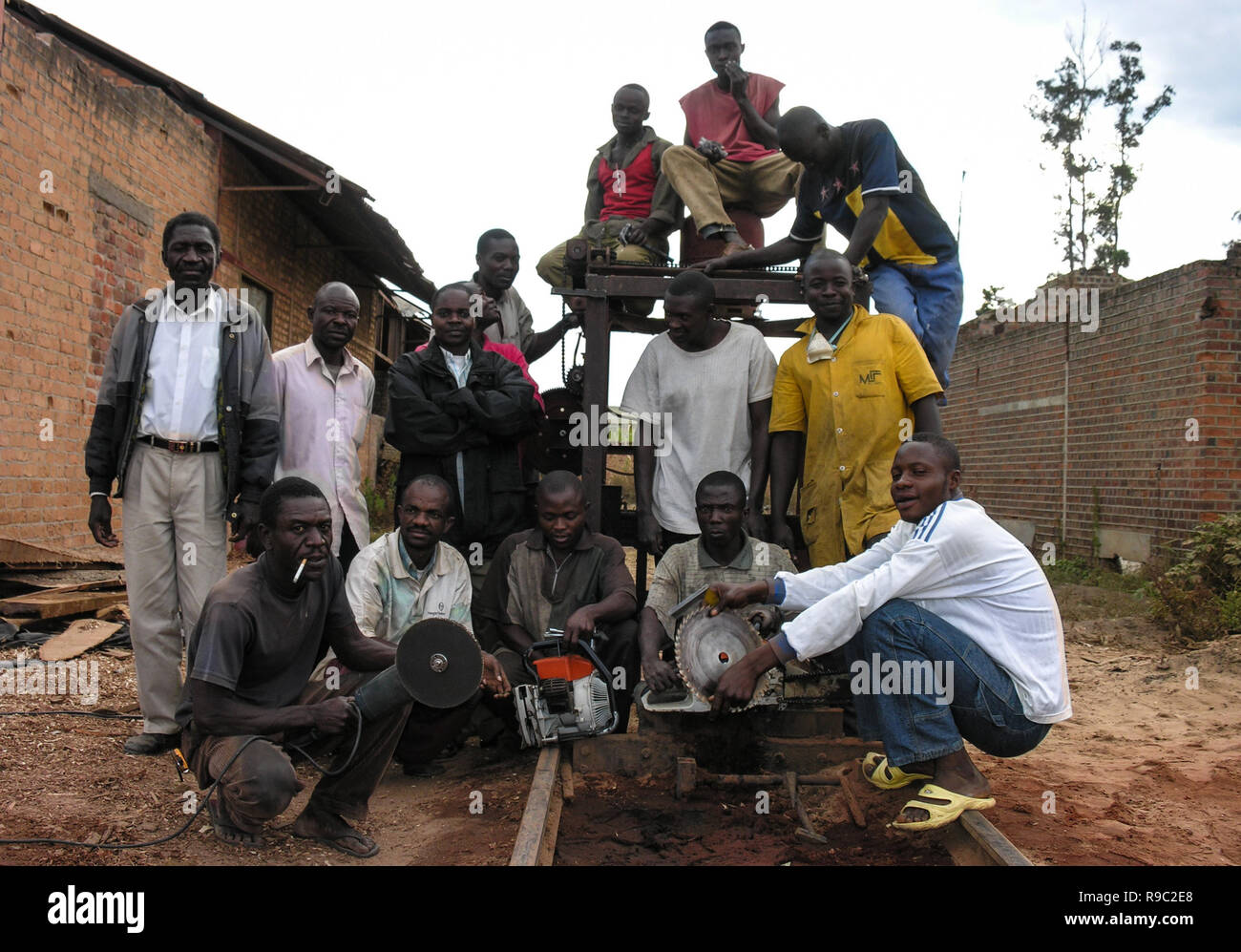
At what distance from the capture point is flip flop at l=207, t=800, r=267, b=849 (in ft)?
10.9

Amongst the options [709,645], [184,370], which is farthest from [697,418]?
[184,370]

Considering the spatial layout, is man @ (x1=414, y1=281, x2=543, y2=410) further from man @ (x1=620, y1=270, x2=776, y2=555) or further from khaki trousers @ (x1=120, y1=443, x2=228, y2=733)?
khaki trousers @ (x1=120, y1=443, x2=228, y2=733)

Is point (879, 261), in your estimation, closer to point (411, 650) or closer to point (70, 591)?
point (411, 650)

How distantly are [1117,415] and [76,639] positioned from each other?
9.18 metres

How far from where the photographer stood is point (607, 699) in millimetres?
4180

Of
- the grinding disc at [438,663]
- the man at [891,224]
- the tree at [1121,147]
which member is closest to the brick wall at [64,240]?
the grinding disc at [438,663]

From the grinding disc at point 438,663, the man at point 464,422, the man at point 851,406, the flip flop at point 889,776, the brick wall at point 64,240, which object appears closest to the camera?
the grinding disc at point 438,663

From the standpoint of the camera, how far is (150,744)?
4363mm

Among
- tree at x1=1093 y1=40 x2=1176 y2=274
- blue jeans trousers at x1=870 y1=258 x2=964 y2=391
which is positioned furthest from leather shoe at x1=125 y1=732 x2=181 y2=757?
tree at x1=1093 y1=40 x2=1176 y2=274

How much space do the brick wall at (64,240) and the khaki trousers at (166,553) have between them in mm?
3406

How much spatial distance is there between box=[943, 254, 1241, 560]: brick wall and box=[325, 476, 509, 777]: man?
6.87m

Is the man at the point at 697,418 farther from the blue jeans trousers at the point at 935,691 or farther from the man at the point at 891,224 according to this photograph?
the blue jeans trousers at the point at 935,691

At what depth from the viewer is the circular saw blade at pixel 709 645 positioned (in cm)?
403

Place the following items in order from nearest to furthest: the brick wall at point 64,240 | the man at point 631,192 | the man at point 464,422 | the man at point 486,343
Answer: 1. the man at point 464,422
2. the man at point 486,343
3. the man at point 631,192
4. the brick wall at point 64,240
